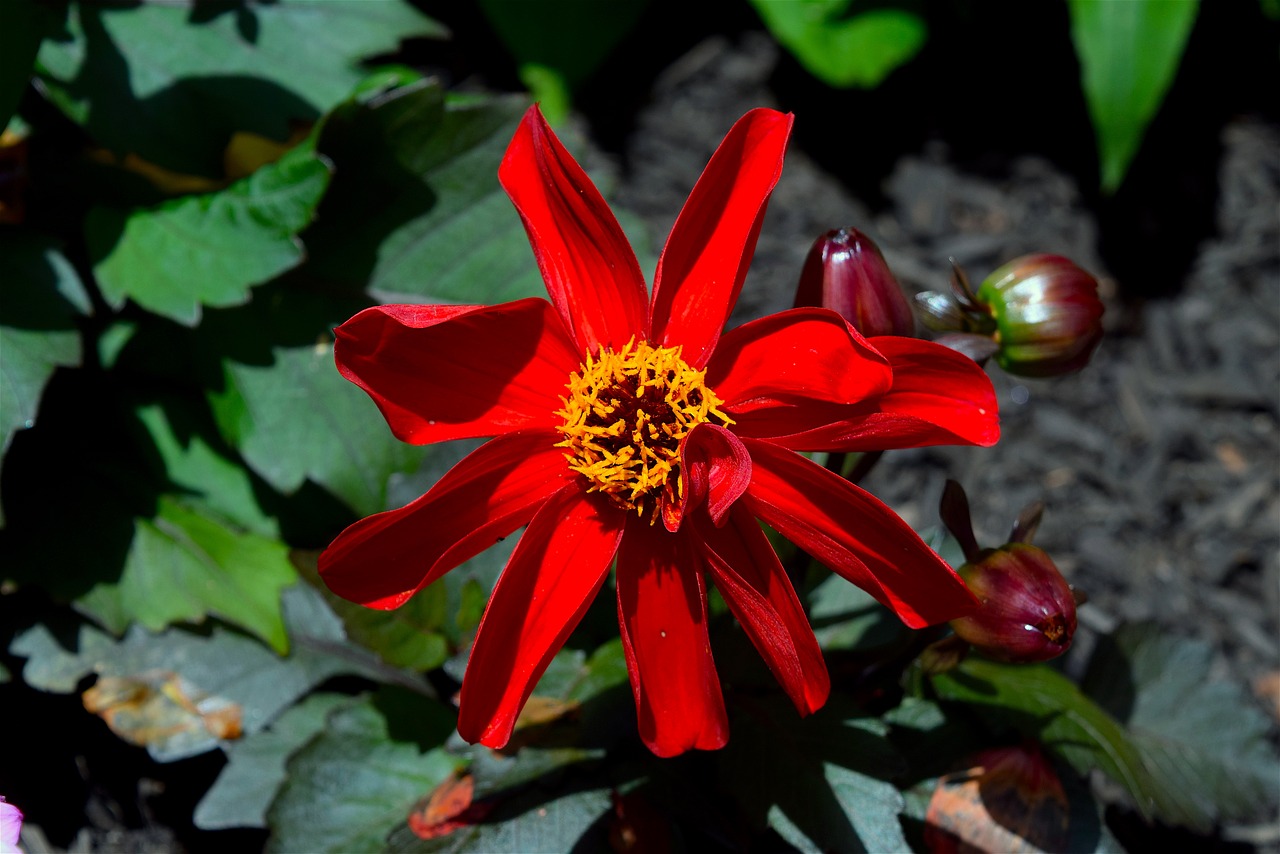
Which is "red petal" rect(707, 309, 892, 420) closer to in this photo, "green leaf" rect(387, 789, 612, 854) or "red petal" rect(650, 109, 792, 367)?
"red petal" rect(650, 109, 792, 367)

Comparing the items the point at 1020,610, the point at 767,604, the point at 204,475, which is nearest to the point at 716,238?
the point at 767,604

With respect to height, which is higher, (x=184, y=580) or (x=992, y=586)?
(x=992, y=586)

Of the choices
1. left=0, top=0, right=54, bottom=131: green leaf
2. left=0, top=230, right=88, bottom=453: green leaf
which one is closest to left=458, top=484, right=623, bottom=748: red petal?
left=0, top=230, right=88, bottom=453: green leaf

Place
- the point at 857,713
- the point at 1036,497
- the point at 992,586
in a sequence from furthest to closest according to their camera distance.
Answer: the point at 1036,497 → the point at 857,713 → the point at 992,586

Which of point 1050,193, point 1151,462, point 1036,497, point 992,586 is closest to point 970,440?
point 992,586

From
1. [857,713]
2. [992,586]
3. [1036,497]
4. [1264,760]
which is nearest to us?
[992,586]

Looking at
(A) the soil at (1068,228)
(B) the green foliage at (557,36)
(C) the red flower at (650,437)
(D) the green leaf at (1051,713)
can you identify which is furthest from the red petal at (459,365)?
(B) the green foliage at (557,36)

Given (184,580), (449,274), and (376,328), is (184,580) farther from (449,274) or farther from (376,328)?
(376,328)
